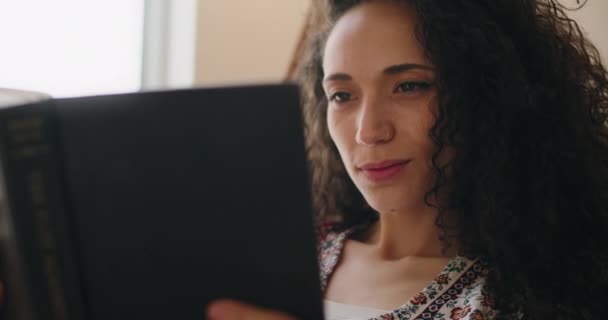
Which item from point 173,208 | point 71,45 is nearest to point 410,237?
point 173,208

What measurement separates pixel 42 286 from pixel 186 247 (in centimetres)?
11

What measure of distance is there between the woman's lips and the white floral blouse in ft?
0.51

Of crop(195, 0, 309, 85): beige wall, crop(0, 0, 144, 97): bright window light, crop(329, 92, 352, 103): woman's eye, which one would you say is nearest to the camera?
crop(329, 92, 352, 103): woman's eye

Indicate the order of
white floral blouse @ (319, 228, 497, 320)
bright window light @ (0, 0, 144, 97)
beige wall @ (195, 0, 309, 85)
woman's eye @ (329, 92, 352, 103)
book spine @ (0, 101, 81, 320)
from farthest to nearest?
beige wall @ (195, 0, 309, 85), bright window light @ (0, 0, 144, 97), woman's eye @ (329, 92, 352, 103), white floral blouse @ (319, 228, 497, 320), book spine @ (0, 101, 81, 320)

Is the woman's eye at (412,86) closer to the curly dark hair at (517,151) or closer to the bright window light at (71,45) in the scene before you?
the curly dark hair at (517,151)

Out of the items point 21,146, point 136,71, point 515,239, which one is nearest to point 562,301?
point 515,239

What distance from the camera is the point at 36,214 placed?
1.54 feet

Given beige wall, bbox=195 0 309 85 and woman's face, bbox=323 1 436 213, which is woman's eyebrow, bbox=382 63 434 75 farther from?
beige wall, bbox=195 0 309 85

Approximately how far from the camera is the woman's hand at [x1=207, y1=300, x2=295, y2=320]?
504 millimetres

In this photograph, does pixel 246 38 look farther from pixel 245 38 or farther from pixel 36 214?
pixel 36 214

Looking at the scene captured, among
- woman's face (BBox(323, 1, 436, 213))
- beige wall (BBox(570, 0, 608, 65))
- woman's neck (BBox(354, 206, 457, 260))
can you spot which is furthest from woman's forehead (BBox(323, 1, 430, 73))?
beige wall (BBox(570, 0, 608, 65))

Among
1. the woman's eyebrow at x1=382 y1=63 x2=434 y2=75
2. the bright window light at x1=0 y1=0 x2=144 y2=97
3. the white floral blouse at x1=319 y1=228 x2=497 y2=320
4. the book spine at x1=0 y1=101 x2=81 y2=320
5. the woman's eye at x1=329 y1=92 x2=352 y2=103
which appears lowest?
the white floral blouse at x1=319 y1=228 x2=497 y2=320

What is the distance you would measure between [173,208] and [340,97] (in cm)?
48

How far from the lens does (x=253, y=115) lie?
49cm
